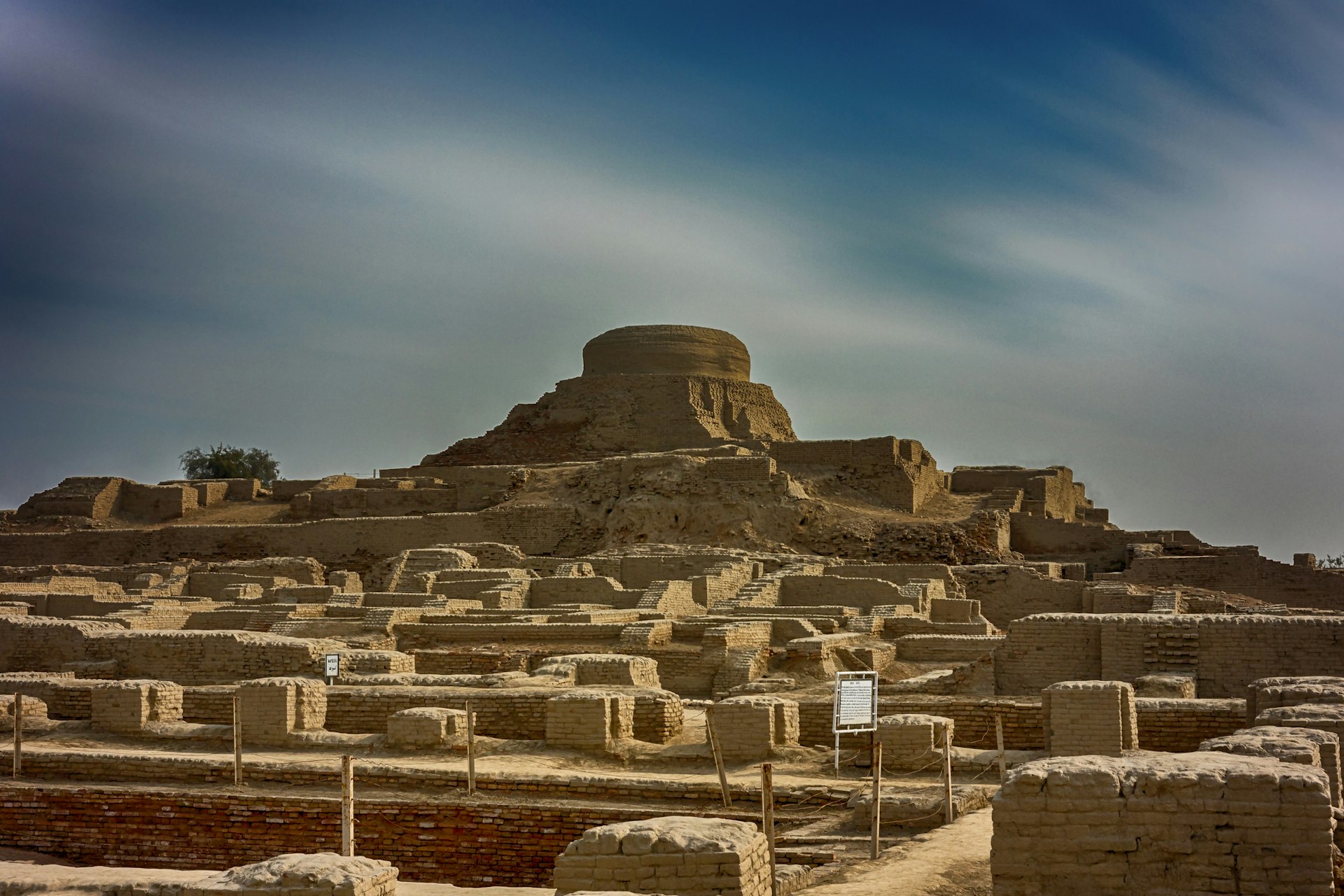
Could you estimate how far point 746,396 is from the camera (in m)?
40.6

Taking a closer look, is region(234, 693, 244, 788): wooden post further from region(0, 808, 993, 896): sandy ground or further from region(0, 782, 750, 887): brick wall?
region(0, 808, 993, 896): sandy ground

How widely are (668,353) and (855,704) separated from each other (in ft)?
103

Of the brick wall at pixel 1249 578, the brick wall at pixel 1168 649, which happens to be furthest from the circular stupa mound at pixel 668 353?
the brick wall at pixel 1168 649

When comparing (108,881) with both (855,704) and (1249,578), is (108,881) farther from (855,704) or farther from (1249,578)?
(1249,578)

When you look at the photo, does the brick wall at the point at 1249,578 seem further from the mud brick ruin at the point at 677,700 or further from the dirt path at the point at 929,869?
Result: the dirt path at the point at 929,869

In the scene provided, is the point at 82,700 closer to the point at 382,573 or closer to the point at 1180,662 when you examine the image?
the point at 1180,662

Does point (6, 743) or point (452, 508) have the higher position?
point (452, 508)

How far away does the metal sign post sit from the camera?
9852 millimetres

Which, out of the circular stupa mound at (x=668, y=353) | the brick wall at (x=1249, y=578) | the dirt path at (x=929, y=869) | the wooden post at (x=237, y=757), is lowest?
the dirt path at (x=929, y=869)

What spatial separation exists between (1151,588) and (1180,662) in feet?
29.1

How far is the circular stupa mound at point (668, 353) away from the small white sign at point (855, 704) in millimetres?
30211

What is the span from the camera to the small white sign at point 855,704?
9.87 m

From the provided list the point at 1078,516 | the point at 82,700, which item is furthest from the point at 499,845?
the point at 1078,516

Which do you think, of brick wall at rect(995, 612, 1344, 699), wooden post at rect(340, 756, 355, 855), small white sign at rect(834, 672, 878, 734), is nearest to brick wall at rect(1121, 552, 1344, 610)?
brick wall at rect(995, 612, 1344, 699)
